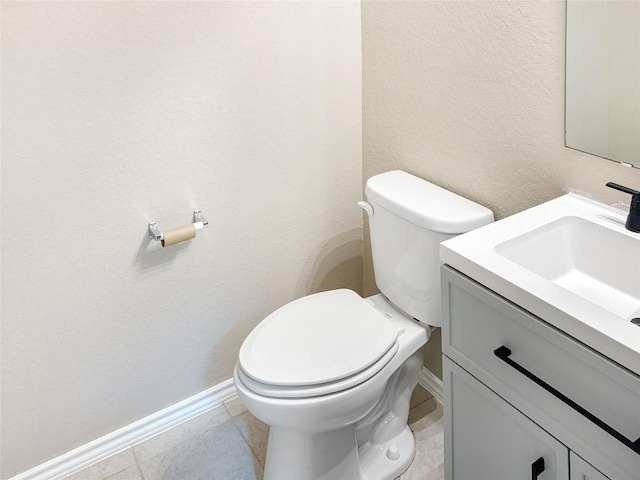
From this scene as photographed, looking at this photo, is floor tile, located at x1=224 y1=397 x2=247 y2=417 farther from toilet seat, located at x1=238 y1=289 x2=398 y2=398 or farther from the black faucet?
the black faucet

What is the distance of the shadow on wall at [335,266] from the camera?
2.22m

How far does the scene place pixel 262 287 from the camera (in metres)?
2.13

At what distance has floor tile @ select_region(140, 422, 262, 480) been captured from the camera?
192 cm

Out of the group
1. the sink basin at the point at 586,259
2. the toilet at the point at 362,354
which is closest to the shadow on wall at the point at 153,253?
the toilet at the point at 362,354

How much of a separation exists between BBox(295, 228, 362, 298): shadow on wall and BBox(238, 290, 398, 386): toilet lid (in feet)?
1.16

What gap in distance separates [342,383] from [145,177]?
30.9 inches

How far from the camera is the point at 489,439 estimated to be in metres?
1.37

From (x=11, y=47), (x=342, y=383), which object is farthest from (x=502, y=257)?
(x=11, y=47)

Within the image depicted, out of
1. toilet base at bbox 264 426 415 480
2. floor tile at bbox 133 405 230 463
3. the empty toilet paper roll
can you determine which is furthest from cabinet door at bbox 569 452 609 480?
floor tile at bbox 133 405 230 463

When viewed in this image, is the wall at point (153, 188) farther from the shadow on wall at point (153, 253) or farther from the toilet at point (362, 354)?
the toilet at point (362, 354)

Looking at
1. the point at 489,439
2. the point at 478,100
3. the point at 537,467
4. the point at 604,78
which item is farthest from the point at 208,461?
the point at 604,78

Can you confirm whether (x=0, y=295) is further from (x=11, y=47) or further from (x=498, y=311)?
(x=498, y=311)

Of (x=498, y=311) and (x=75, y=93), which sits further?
(x=75, y=93)

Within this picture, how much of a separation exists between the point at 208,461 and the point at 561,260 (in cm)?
123
